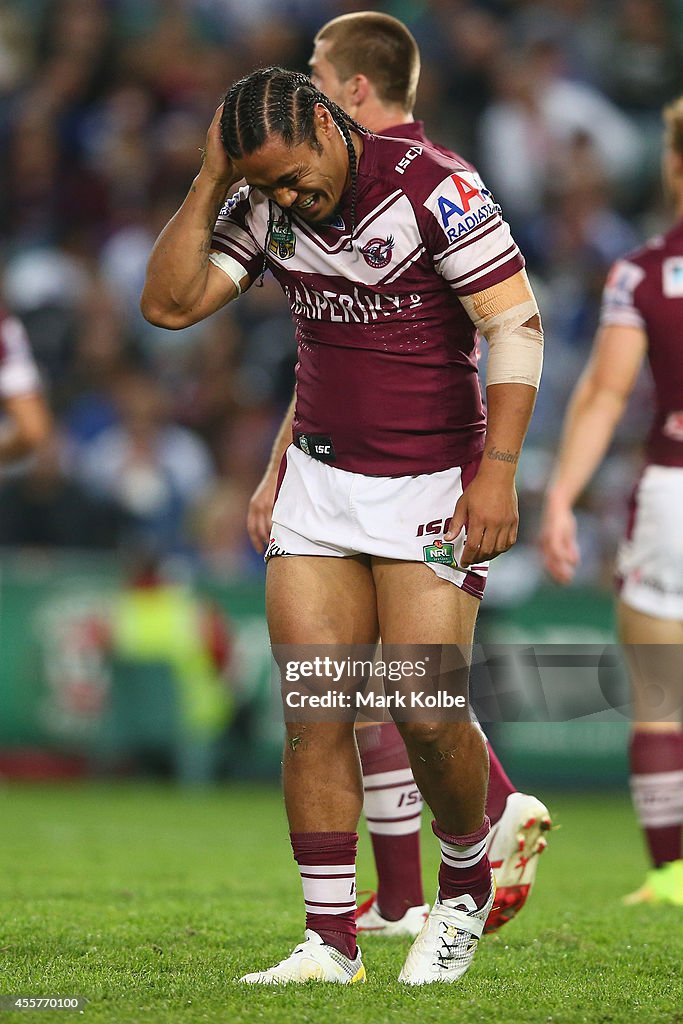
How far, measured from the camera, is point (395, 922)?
15.9 ft

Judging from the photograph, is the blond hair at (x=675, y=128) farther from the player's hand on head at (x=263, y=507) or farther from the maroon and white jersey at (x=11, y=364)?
the maroon and white jersey at (x=11, y=364)

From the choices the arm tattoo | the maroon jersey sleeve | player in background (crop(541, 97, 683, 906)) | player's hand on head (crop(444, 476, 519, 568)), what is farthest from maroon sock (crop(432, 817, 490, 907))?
player in background (crop(541, 97, 683, 906))

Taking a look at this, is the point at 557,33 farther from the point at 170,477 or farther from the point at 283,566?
the point at 283,566

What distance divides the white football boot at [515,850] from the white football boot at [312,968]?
2.44 ft

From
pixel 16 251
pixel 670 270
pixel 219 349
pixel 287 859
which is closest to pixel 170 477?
pixel 219 349

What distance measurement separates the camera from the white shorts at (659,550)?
5824 mm

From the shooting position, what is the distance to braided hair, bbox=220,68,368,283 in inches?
148

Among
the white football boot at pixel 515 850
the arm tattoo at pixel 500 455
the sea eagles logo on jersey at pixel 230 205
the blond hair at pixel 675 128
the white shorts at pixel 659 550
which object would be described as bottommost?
the white football boot at pixel 515 850

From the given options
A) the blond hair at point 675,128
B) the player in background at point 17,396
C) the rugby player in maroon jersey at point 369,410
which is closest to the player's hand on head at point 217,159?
the rugby player in maroon jersey at point 369,410

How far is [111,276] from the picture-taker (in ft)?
43.0

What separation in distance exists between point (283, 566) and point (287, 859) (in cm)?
341

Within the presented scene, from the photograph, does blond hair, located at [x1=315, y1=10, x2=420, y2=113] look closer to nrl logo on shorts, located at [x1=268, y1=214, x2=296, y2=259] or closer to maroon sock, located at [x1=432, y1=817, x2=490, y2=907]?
nrl logo on shorts, located at [x1=268, y1=214, x2=296, y2=259]

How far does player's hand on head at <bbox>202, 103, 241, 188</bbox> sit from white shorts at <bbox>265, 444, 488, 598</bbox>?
79cm

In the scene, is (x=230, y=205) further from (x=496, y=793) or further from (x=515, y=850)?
(x=515, y=850)
